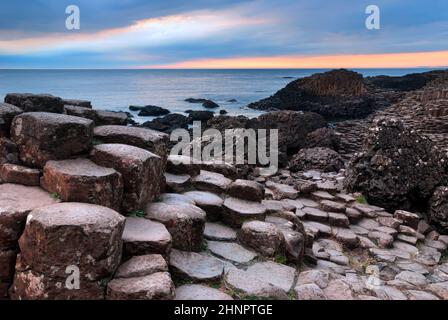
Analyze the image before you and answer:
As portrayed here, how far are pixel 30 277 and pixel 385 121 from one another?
9.65 m

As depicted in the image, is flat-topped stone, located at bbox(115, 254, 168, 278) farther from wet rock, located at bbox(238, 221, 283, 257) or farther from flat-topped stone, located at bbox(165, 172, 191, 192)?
flat-topped stone, located at bbox(165, 172, 191, 192)

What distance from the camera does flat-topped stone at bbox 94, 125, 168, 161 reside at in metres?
5.79

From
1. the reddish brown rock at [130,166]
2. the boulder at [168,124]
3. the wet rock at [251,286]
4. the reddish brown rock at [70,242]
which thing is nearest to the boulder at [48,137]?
the reddish brown rock at [130,166]

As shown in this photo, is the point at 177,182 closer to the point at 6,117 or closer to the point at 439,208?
the point at 6,117

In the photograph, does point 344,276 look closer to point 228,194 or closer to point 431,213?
point 228,194

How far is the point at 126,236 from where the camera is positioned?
14.3 feet

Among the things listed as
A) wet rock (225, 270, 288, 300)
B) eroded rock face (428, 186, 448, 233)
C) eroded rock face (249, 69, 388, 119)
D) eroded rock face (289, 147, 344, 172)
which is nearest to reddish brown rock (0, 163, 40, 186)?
wet rock (225, 270, 288, 300)

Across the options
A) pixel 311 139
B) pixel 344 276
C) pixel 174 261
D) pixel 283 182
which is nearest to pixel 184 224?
pixel 174 261

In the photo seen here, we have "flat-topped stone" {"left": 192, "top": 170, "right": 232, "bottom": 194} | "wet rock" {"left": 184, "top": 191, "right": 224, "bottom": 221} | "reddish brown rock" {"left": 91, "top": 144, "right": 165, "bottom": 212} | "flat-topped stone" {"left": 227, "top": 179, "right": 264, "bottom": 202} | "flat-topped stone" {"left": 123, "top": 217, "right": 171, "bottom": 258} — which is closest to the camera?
"flat-topped stone" {"left": 123, "top": 217, "right": 171, "bottom": 258}

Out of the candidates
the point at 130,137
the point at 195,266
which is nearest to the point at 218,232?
the point at 195,266

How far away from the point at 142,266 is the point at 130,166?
4.64 ft

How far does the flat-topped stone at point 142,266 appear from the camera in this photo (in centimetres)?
392

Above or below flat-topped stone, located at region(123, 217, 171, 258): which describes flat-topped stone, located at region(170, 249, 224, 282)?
below

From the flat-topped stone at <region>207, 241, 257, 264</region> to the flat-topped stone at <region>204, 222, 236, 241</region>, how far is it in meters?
0.11
